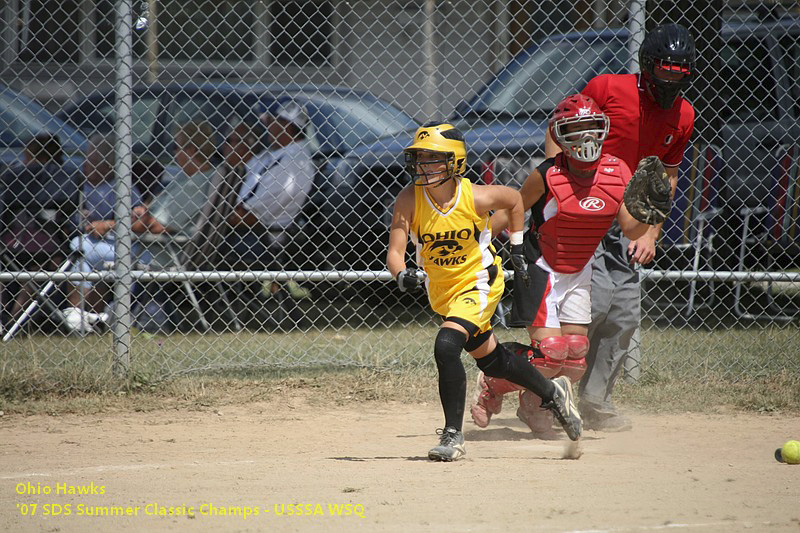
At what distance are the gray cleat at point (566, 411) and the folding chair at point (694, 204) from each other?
10.5ft

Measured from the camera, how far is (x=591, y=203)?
473 centimetres

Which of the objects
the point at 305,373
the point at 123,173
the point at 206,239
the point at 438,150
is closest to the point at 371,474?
the point at 438,150

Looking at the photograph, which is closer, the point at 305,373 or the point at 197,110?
the point at 305,373

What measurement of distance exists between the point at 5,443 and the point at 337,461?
5.83ft

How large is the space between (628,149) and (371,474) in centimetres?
215

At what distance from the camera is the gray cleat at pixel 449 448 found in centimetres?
434

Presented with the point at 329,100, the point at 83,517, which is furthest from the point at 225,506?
the point at 329,100

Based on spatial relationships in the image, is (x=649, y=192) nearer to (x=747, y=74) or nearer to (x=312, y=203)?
(x=312, y=203)

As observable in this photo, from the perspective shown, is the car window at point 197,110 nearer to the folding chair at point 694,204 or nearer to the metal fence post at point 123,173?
the metal fence post at point 123,173

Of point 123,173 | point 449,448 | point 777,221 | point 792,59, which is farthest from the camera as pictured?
point 792,59

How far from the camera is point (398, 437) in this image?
5027mm

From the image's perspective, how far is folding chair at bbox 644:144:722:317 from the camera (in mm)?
7605

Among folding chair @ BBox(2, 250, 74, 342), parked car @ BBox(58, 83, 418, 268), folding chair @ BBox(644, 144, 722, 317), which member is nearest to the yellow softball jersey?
parked car @ BBox(58, 83, 418, 268)

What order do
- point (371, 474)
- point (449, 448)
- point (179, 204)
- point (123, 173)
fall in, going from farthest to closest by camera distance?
1. point (179, 204)
2. point (123, 173)
3. point (449, 448)
4. point (371, 474)
